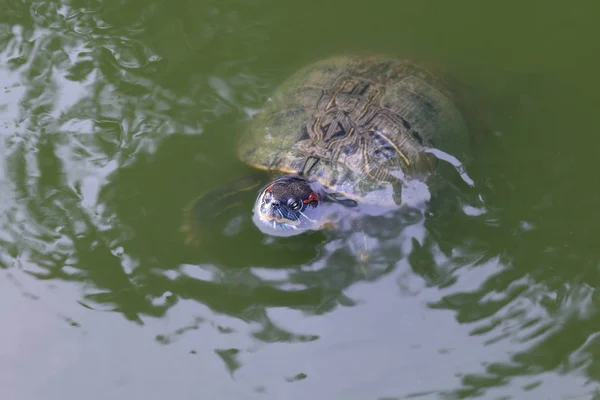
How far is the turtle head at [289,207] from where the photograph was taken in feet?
12.0

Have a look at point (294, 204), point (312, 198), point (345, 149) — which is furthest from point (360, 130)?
point (294, 204)

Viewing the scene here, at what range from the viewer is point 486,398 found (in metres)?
2.99

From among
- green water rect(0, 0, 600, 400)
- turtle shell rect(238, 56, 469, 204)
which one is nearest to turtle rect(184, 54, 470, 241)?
turtle shell rect(238, 56, 469, 204)

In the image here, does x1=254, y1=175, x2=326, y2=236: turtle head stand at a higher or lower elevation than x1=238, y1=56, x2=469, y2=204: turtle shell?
lower

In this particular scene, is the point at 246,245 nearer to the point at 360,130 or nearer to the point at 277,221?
the point at 277,221

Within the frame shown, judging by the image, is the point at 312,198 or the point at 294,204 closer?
the point at 294,204

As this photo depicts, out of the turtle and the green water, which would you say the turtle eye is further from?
the green water

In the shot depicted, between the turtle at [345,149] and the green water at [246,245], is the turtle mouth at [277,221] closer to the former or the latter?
the turtle at [345,149]

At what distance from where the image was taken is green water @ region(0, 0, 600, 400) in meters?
3.14

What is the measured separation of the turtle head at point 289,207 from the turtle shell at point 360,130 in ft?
0.32

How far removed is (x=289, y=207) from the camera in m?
3.65

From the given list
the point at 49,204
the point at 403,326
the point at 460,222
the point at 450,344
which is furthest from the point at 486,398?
the point at 49,204

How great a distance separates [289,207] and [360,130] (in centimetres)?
70

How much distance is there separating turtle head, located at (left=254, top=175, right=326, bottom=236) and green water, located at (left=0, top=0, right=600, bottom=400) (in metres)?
0.11
